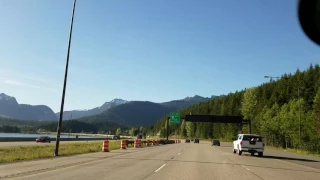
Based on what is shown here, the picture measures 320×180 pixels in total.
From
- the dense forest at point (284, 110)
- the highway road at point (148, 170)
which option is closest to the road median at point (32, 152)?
the highway road at point (148, 170)

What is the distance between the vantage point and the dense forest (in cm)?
7900

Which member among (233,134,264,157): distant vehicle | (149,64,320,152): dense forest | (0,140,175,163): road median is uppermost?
(149,64,320,152): dense forest

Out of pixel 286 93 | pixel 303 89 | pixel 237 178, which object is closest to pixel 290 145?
pixel 303 89

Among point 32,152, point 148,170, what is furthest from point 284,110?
point 148,170

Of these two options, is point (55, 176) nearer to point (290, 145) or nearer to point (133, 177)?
point (133, 177)

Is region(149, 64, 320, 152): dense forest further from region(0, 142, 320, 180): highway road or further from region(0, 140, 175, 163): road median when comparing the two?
region(0, 142, 320, 180): highway road

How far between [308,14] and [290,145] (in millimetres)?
87071

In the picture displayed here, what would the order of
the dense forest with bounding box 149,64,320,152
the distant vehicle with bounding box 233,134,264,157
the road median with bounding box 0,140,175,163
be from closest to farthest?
the road median with bounding box 0,140,175,163, the distant vehicle with bounding box 233,134,264,157, the dense forest with bounding box 149,64,320,152

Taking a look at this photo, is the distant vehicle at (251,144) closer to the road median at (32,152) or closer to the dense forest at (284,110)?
the road median at (32,152)

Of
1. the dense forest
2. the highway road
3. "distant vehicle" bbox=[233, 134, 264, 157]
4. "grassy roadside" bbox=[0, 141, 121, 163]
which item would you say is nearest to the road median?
"grassy roadside" bbox=[0, 141, 121, 163]

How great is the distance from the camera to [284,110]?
314 feet

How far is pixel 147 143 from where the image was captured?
65.1m

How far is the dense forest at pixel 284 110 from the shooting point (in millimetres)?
79000

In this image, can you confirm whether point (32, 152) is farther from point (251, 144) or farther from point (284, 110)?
point (284, 110)
